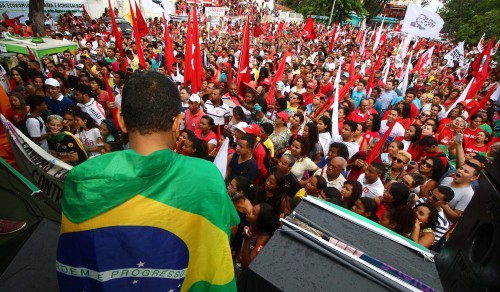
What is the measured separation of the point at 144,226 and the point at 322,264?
2.51 ft

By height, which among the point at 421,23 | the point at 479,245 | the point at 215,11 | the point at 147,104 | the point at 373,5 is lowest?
the point at 479,245

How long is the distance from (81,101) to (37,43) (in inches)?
232

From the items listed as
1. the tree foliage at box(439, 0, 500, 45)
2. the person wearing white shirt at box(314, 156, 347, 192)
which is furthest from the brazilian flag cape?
the tree foliage at box(439, 0, 500, 45)

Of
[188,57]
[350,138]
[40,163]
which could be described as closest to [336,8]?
[188,57]

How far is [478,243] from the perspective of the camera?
88cm

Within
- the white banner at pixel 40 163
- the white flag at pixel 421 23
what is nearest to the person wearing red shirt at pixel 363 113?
the white banner at pixel 40 163

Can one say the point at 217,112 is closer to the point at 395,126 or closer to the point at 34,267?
the point at 395,126

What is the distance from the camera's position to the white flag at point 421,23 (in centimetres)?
1060

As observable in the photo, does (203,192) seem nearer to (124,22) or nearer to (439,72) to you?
(439,72)

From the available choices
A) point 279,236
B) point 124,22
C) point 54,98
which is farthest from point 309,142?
point 124,22

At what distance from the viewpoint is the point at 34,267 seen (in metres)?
1.98

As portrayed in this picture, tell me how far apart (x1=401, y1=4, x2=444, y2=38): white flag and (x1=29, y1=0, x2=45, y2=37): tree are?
14.3 m

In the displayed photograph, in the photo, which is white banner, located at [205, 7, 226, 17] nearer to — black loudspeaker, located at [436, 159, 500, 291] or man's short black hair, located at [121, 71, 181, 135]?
man's short black hair, located at [121, 71, 181, 135]

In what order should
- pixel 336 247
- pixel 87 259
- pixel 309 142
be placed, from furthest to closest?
pixel 309 142, pixel 336 247, pixel 87 259
